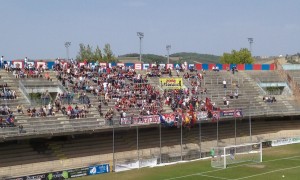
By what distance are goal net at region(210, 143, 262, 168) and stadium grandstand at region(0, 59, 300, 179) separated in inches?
114

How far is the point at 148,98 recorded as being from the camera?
48875mm

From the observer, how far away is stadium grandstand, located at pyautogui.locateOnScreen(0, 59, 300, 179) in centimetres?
3888

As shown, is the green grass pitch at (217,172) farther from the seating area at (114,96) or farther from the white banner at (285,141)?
the white banner at (285,141)

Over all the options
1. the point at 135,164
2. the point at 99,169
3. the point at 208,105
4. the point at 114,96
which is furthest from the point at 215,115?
the point at 99,169

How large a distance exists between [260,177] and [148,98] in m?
16.2

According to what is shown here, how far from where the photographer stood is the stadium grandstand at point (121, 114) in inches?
1531

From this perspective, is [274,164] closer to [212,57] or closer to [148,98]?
[148,98]

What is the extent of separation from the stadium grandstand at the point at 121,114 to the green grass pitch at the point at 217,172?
1830 millimetres

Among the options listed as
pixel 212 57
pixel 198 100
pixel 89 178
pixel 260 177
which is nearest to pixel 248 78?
pixel 198 100

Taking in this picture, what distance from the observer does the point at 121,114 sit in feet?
145

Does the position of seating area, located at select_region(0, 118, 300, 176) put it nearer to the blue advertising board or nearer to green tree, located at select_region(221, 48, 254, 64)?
the blue advertising board

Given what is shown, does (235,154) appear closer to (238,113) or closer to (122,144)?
(238,113)

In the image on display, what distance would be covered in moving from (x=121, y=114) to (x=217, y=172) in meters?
10.6

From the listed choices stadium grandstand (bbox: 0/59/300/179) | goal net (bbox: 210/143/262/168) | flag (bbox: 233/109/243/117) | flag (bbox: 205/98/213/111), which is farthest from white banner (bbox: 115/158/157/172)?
flag (bbox: 233/109/243/117)
